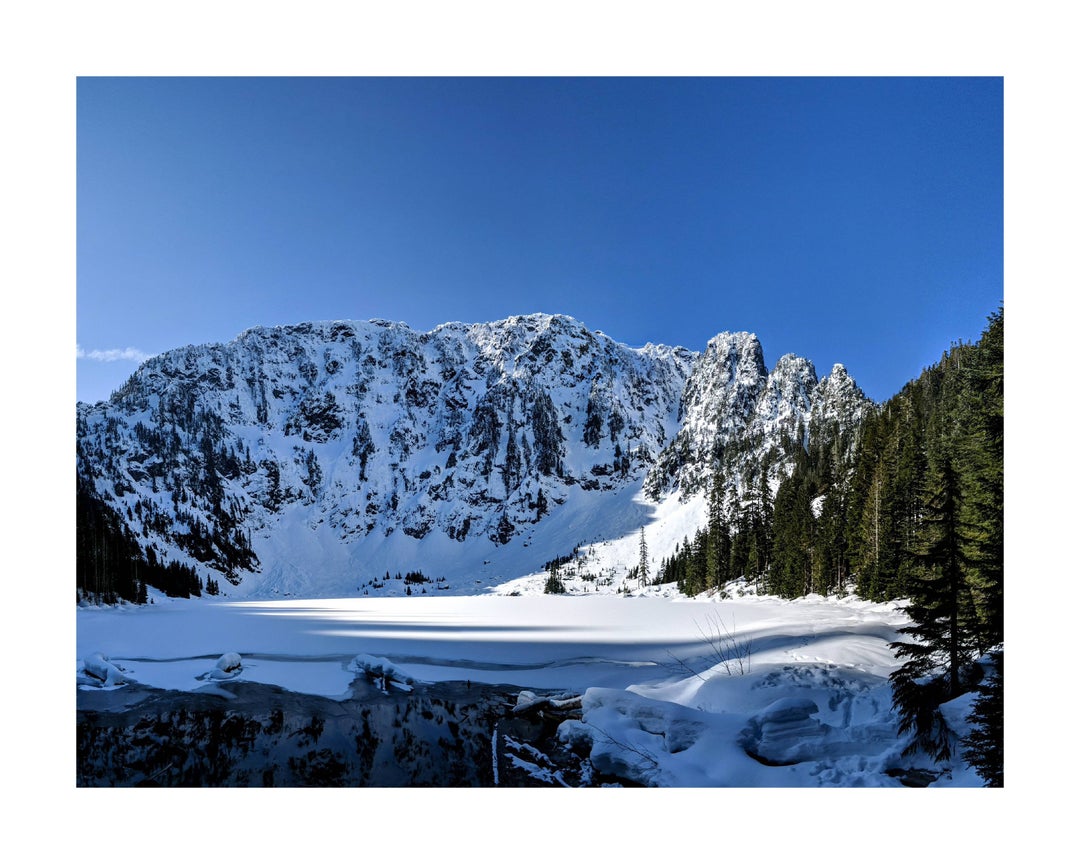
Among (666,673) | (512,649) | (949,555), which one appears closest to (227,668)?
(512,649)

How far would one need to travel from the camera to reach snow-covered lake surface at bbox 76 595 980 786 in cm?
715

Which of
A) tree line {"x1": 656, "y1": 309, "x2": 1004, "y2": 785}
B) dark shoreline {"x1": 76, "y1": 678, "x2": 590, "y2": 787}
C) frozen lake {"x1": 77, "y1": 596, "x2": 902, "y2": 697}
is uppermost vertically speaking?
tree line {"x1": 656, "y1": 309, "x2": 1004, "y2": 785}

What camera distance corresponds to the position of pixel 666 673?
44.6 ft

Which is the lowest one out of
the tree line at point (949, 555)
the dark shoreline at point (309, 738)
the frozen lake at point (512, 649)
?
the frozen lake at point (512, 649)

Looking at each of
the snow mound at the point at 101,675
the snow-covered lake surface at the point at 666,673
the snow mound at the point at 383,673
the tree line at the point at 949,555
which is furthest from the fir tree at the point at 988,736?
the snow mound at the point at 101,675

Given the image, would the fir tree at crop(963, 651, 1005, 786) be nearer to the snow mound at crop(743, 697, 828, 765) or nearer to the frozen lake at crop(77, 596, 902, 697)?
the snow mound at crop(743, 697, 828, 765)

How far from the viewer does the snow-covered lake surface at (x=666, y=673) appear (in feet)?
23.5

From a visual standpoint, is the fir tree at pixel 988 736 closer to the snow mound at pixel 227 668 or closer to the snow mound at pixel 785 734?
the snow mound at pixel 785 734

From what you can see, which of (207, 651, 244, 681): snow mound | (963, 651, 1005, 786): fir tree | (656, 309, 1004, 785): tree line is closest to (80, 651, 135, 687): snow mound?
(207, 651, 244, 681): snow mound

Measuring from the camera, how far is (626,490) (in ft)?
643
